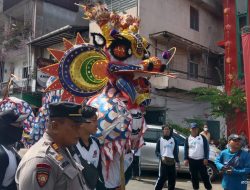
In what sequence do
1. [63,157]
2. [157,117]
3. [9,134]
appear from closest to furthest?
[63,157], [9,134], [157,117]

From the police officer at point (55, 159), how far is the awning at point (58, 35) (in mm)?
16544

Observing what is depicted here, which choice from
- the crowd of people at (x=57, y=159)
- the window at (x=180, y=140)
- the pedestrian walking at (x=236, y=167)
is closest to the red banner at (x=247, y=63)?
the pedestrian walking at (x=236, y=167)

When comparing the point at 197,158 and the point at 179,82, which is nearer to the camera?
the point at 197,158

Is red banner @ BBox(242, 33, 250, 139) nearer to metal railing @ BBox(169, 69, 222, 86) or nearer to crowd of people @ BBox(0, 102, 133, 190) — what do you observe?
crowd of people @ BBox(0, 102, 133, 190)

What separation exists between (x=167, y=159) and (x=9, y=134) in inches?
216

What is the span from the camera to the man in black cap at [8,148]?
2.91 m

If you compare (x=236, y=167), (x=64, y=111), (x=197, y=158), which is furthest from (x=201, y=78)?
(x=64, y=111)

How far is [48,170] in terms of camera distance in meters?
1.93

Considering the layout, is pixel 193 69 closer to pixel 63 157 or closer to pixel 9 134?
pixel 9 134

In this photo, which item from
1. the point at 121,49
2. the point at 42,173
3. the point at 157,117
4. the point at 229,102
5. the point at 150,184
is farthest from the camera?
the point at 157,117

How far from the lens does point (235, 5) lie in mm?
16438

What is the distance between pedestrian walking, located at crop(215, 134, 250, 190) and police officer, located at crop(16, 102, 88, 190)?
11.2 feet

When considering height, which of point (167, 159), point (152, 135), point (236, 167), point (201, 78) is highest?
point (201, 78)

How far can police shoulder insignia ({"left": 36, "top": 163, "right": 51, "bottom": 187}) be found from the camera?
74.6 inches
